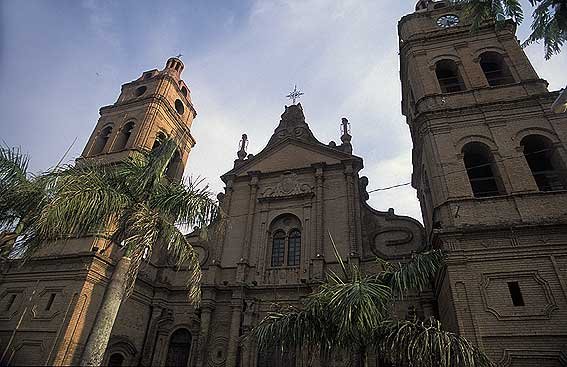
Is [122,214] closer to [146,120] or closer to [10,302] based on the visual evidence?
[10,302]

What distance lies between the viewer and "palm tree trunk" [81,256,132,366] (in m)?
8.08

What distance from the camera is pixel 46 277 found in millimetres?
14742

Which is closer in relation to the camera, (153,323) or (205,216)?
(205,216)

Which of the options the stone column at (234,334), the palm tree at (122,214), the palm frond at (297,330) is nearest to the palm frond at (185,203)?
the palm tree at (122,214)

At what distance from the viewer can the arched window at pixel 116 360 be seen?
1470 cm

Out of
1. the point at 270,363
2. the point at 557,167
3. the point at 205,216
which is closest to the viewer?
the point at 205,216

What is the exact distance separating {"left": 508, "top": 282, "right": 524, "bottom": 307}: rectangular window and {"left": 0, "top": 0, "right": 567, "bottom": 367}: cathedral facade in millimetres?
33

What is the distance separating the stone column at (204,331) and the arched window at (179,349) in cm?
129

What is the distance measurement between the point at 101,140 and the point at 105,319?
54.8ft

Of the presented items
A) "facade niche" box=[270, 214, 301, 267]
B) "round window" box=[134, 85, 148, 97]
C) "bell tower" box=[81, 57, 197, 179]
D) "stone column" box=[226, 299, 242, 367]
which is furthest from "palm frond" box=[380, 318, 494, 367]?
"round window" box=[134, 85, 148, 97]

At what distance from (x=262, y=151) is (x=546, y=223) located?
13927 millimetres

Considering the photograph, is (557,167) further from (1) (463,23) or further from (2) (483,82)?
(1) (463,23)

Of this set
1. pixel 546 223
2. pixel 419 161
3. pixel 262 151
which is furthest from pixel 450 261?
pixel 262 151

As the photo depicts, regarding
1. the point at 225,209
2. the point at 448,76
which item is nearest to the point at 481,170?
the point at 448,76
